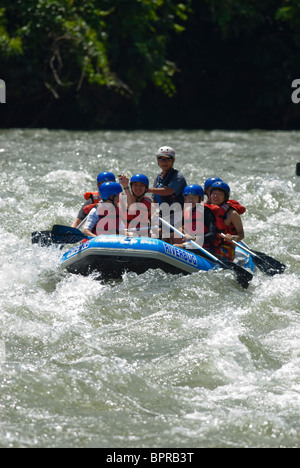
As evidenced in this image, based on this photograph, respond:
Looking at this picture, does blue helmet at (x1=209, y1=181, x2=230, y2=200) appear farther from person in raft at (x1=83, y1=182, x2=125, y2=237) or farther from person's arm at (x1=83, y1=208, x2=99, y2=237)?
person's arm at (x1=83, y1=208, x2=99, y2=237)

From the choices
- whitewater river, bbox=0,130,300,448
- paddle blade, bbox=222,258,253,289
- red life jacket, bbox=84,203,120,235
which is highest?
red life jacket, bbox=84,203,120,235

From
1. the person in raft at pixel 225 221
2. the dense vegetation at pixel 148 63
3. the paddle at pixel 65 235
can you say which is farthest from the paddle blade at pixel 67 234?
the dense vegetation at pixel 148 63

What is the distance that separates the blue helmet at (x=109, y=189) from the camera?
7.75 m

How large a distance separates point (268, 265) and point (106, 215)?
1.89 m

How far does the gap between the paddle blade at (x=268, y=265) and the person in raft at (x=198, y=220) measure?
0.58 meters

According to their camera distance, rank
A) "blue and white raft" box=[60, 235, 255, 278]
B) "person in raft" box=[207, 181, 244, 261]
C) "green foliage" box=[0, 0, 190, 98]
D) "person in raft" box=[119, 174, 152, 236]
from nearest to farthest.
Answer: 1. "blue and white raft" box=[60, 235, 255, 278]
2. "person in raft" box=[207, 181, 244, 261]
3. "person in raft" box=[119, 174, 152, 236]
4. "green foliage" box=[0, 0, 190, 98]

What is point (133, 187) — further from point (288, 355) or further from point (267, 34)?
point (267, 34)

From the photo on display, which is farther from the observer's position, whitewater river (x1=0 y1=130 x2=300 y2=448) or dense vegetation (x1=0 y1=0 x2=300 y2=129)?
dense vegetation (x1=0 y1=0 x2=300 y2=129)

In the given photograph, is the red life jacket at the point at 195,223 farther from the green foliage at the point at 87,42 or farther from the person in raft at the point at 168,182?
the green foliage at the point at 87,42

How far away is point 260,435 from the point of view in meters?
4.52

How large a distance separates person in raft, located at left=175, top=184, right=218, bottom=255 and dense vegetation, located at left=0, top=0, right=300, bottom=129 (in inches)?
394

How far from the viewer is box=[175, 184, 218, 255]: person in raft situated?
7.92 meters

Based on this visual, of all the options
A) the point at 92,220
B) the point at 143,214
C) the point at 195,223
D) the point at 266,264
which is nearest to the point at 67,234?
the point at 92,220

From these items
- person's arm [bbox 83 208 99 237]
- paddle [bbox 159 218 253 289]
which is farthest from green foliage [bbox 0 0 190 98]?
paddle [bbox 159 218 253 289]
